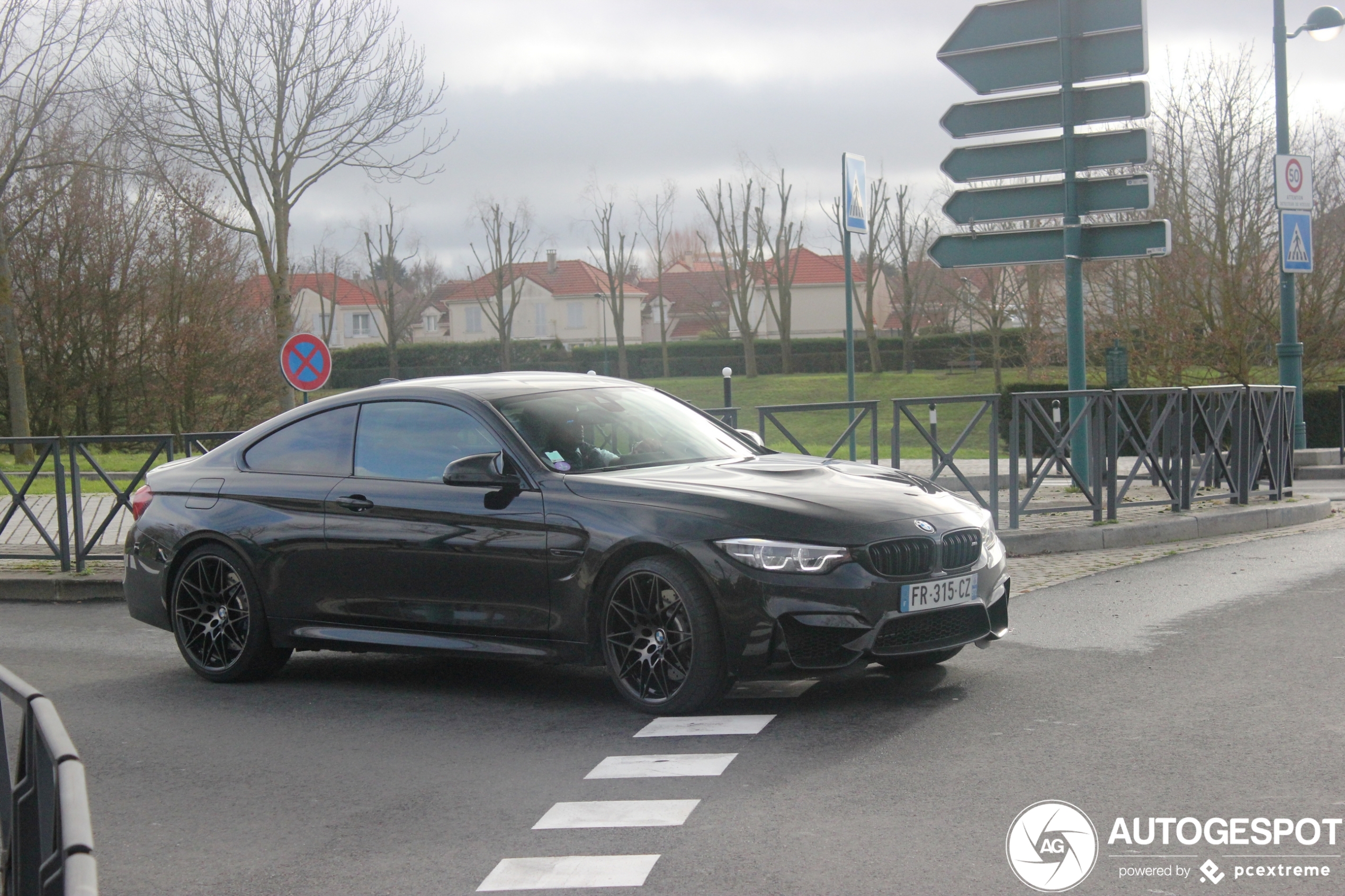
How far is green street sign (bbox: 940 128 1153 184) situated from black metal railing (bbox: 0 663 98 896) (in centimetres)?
1169

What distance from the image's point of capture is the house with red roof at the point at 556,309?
4094 inches

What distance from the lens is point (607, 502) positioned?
6.12 meters

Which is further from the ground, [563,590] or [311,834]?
[563,590]

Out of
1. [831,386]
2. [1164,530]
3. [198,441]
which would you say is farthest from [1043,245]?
[831,386]

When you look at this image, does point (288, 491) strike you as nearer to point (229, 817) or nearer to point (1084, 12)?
point (229, 817)

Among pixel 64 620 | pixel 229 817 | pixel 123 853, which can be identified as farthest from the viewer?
pixel 64 620

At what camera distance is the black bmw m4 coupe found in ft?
18.8

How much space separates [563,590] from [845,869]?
8.14ft

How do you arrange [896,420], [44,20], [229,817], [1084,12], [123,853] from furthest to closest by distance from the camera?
[44,20] → [1084,12] → [896,420] → [229,817] → [123,853]

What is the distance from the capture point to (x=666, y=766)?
205 inches

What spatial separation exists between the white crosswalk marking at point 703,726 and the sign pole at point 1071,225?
8.16 meters

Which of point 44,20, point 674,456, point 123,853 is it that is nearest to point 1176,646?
point 674,456

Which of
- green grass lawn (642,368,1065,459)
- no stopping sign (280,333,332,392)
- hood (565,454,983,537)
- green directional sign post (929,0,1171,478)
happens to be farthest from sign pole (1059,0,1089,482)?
green grass lawn (642,368,1065,459)

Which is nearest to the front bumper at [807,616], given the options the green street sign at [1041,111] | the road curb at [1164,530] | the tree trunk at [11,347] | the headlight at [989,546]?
the headlight at [989,546]
